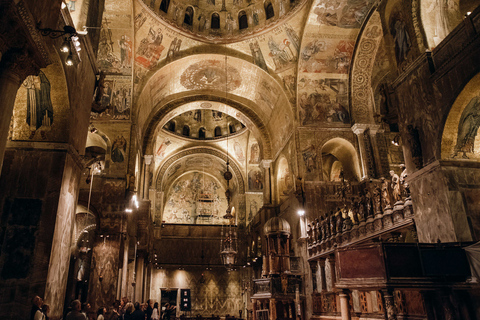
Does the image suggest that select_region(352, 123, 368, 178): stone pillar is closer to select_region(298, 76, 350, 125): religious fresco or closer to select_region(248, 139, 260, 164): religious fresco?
select_region(298, 76, 350, 125): religious fresco

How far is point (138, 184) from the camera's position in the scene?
18734 millimetres

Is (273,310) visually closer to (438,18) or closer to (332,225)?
(332,225)

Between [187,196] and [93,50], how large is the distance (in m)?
23.3

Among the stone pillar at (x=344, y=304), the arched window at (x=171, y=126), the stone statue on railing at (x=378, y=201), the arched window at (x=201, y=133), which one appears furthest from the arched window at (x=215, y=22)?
the stone pillar at (x=344, y=304)

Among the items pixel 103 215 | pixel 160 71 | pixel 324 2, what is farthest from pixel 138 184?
pixel 324 2

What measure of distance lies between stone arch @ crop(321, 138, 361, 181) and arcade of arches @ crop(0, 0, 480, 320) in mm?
150

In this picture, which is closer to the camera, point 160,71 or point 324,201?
point 324,201

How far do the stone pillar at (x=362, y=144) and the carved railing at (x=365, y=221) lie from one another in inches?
37.6

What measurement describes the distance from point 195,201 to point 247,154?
7.31 m

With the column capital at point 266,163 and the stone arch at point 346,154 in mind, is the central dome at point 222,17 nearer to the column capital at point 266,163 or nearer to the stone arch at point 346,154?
the stone arch at point 346,154

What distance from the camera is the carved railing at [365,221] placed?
31.8ft

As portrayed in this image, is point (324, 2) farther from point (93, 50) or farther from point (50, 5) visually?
point (50, 5)

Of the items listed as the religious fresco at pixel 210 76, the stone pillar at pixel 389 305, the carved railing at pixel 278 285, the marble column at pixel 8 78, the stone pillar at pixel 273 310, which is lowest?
the stone pillar at pixel 273 310

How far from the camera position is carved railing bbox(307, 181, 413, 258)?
969 centimetres
